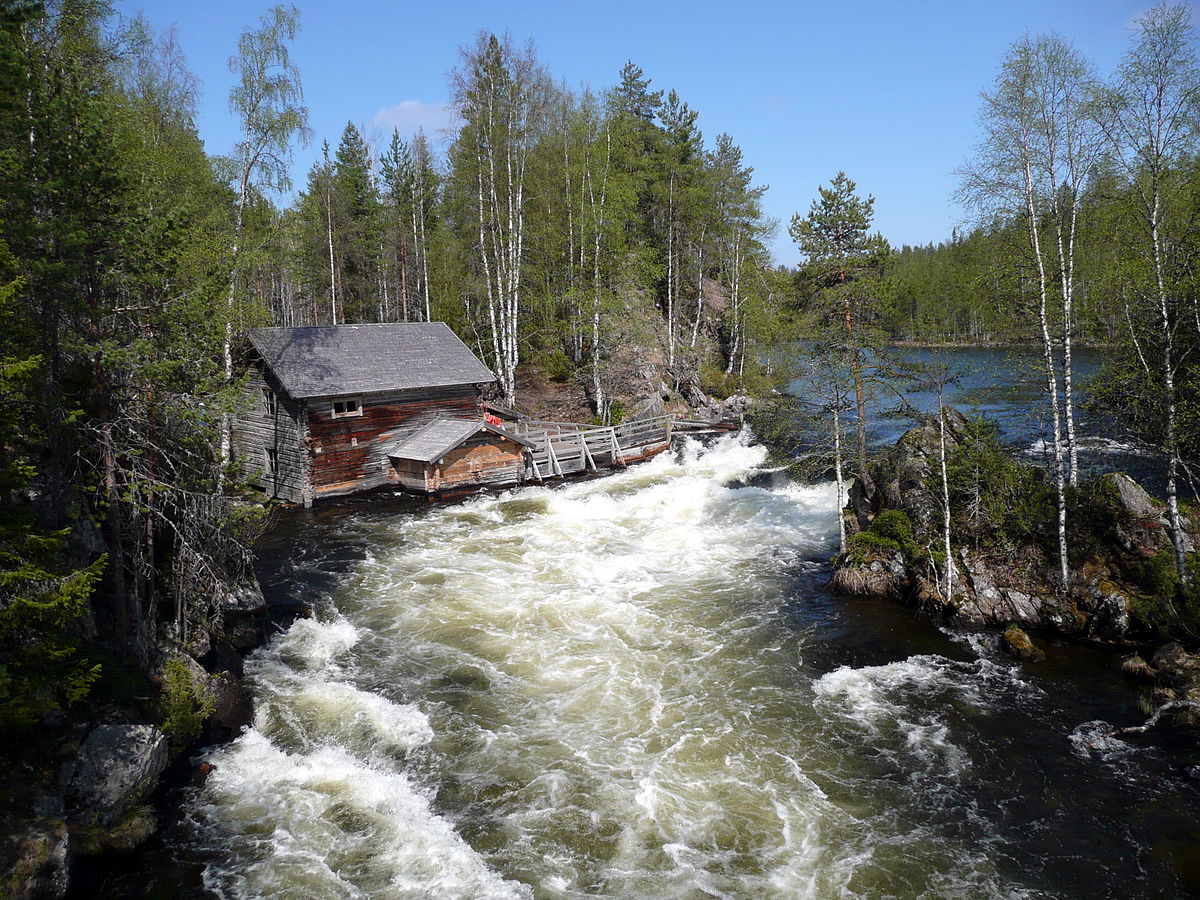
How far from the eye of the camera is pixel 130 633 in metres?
10.2

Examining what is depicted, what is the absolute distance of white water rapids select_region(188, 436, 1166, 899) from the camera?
27.8ft

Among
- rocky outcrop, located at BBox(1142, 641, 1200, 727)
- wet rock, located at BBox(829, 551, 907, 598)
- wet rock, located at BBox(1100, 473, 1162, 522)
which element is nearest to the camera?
rocky outcrop, located at BBox(1142, 641, 1200, 727)

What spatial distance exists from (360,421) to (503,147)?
15227 millimetres

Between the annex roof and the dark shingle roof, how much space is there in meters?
1.72

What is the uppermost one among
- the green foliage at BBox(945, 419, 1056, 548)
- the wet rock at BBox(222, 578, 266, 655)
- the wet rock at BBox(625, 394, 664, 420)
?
the wet rock at BBox(625, 394, 664, 420)

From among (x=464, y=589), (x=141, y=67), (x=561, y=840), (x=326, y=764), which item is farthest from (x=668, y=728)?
(x=141, y=67)

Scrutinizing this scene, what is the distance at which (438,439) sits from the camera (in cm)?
2544

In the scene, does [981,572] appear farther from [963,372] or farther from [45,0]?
[45,0]

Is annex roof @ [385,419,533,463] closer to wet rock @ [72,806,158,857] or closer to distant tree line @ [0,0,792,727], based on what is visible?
distant tree line @ [0,0,792,727]

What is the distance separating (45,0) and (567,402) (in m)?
25.4

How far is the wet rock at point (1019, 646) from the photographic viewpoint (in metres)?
13.5

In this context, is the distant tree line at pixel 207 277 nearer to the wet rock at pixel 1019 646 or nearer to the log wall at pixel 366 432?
the log wall at pixel 366 432

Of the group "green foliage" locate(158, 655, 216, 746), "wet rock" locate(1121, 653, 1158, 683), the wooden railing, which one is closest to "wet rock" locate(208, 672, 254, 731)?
"green foliage" locate(158, 655, 216, 746)

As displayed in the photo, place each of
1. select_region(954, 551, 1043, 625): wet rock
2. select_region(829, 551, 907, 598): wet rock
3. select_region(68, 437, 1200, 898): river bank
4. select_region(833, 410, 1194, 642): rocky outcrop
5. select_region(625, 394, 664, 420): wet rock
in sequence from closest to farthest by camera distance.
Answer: select_region(68, 437, 1200, 898): river bank < select_region(833, 410, 1194, 642): rocky outcrop < select_region(954, 551, 1043, 625): wet rock < select_region(829, 551, 907, 598): wet rock < select_region(625, 394, 664, 420): wet rock
